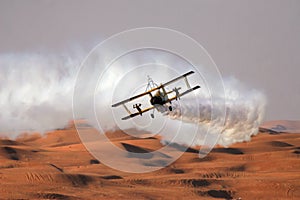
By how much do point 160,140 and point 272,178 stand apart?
66052 millimetres

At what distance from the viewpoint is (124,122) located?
250ft

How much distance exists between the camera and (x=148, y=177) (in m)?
110

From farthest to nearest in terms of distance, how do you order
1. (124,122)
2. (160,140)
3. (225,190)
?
(160,140), (225,190), (124,122)

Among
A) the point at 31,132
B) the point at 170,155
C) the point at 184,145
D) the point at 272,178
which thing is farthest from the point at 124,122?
the point at 31,132

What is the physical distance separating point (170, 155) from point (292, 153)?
25894mm

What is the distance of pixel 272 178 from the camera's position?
106438mm

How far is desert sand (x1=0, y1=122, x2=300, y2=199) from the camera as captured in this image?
9312 cm

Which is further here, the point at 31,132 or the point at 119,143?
the point at 31,132

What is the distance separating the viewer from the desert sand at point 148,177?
93.1 metres

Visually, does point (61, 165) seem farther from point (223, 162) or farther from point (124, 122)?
point (124, 122)

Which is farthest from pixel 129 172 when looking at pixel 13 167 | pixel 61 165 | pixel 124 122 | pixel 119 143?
pixel 124 122

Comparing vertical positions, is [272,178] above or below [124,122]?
below

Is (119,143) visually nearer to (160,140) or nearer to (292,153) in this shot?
(160,140)

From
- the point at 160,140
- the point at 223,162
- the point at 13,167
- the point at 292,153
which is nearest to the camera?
the point at 13,167
